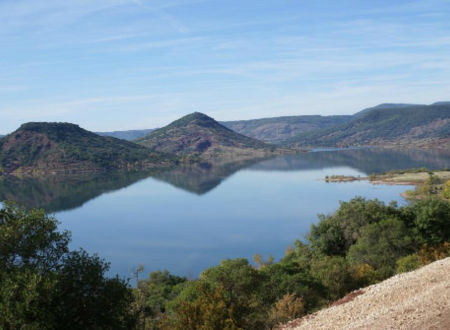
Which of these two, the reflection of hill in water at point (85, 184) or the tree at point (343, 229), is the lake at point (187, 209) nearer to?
the reflection of hill in water at point (85, 184)

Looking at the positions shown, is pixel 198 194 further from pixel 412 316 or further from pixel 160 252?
pixel 412 316

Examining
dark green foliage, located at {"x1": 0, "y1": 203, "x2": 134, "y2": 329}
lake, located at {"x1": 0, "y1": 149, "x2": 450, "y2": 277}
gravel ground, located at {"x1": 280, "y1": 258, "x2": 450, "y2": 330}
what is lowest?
lake, located at {"x1": 0, "y1": 149, "x2": 450, "y2": 277}

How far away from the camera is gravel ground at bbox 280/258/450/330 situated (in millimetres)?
12164

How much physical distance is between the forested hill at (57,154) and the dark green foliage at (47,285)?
155939 mm

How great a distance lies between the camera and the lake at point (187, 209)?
181 ft

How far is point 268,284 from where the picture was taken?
21703 mm

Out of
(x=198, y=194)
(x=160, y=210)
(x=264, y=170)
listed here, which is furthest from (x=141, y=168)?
(x=160, y=210)

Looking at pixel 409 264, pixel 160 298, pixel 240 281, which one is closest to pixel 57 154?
pixel 160 298

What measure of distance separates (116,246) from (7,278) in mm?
49172

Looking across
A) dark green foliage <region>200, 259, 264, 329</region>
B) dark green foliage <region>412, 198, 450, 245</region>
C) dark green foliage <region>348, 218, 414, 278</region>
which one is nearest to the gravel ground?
dark green foliage <region>200, 259, 264, 329</region>

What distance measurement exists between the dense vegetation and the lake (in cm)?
2325

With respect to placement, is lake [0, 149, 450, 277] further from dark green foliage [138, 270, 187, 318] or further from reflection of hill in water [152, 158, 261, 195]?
dark green foliage [138, 270, 187, 318]

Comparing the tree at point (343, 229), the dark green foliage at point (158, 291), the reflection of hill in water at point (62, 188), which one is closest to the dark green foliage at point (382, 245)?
the tree at point (343, 229)

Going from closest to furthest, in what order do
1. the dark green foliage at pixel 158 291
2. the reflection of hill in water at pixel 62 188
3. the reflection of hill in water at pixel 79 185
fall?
1. the dark green foliage at pixel 158 291
2. the reflection of hill in water at pixel 62 188
3. the reflection of hill in water at pixel 79 185
